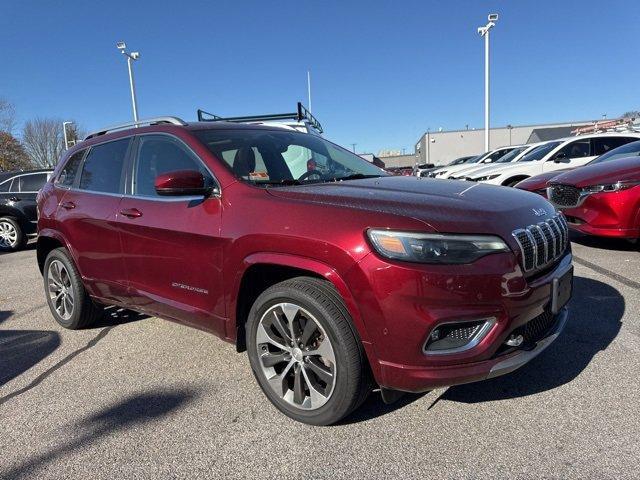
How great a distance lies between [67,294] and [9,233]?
23.9ft

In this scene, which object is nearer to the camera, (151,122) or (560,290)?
(560,290)

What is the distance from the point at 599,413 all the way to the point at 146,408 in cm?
256

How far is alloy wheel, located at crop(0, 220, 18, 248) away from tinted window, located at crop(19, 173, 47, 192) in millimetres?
883

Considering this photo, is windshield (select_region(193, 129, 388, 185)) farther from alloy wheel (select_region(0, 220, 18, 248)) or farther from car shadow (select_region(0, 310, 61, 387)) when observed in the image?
alloy wheel (select_region(0, 220, 18, 248))

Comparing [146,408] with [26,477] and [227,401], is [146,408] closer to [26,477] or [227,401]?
[227,401]

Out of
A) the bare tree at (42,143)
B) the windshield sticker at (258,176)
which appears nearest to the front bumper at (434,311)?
the windshield sticker at (258,176)

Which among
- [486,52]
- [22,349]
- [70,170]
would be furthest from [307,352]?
[486,52]

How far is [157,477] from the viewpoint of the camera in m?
2.30

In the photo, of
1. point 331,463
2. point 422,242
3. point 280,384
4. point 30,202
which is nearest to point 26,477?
point 280,384

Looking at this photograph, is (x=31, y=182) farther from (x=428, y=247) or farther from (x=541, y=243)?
(x=541, y=243)

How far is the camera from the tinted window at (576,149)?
10.9 metres

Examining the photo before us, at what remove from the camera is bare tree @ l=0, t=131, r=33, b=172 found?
4609 centimetres

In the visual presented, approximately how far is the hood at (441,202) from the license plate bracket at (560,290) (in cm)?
34

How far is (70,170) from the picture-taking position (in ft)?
14.6
